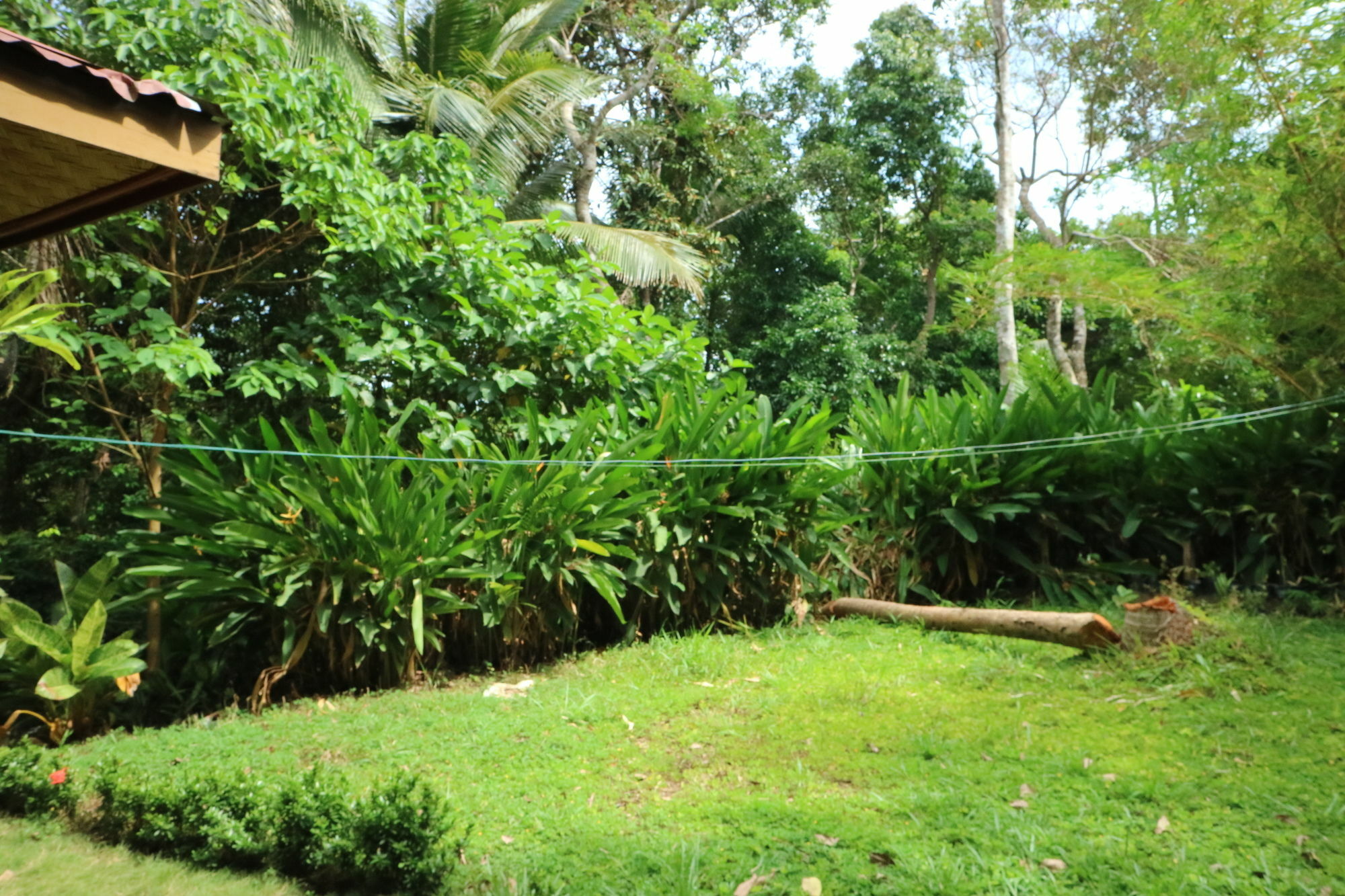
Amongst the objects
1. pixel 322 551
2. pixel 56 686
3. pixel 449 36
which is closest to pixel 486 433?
pixel 322 551

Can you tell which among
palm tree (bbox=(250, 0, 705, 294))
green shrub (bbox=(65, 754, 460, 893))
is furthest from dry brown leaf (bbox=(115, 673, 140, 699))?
palm tree (bbox=(250, 0, 705, 294))

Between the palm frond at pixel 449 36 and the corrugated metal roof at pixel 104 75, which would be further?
the palm frond at pixel 449 36

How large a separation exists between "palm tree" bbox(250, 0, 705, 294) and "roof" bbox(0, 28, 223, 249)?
23.5 feet

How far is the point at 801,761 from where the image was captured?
367 centimetres

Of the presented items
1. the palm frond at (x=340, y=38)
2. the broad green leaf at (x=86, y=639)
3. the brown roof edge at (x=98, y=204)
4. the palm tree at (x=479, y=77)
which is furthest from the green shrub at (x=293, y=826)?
the palm frond at (x=340, y=38)

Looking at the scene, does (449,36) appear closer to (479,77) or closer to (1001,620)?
(479,77)

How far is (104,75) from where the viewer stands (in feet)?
8.17

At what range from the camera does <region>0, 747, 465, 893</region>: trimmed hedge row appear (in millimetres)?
2691

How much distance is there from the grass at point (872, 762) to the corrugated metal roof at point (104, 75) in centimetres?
203

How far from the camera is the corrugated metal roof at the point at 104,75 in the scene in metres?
2.32

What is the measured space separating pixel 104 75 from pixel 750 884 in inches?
108

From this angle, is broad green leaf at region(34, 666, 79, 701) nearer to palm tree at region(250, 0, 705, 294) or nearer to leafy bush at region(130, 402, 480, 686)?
leafy bush at region(130, 402, 480, 686)

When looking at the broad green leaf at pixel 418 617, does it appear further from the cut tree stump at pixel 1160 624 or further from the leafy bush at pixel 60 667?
the cut tree stump at pixel 1160 624

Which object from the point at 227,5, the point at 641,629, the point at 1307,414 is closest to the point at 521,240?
the point at 227,5
